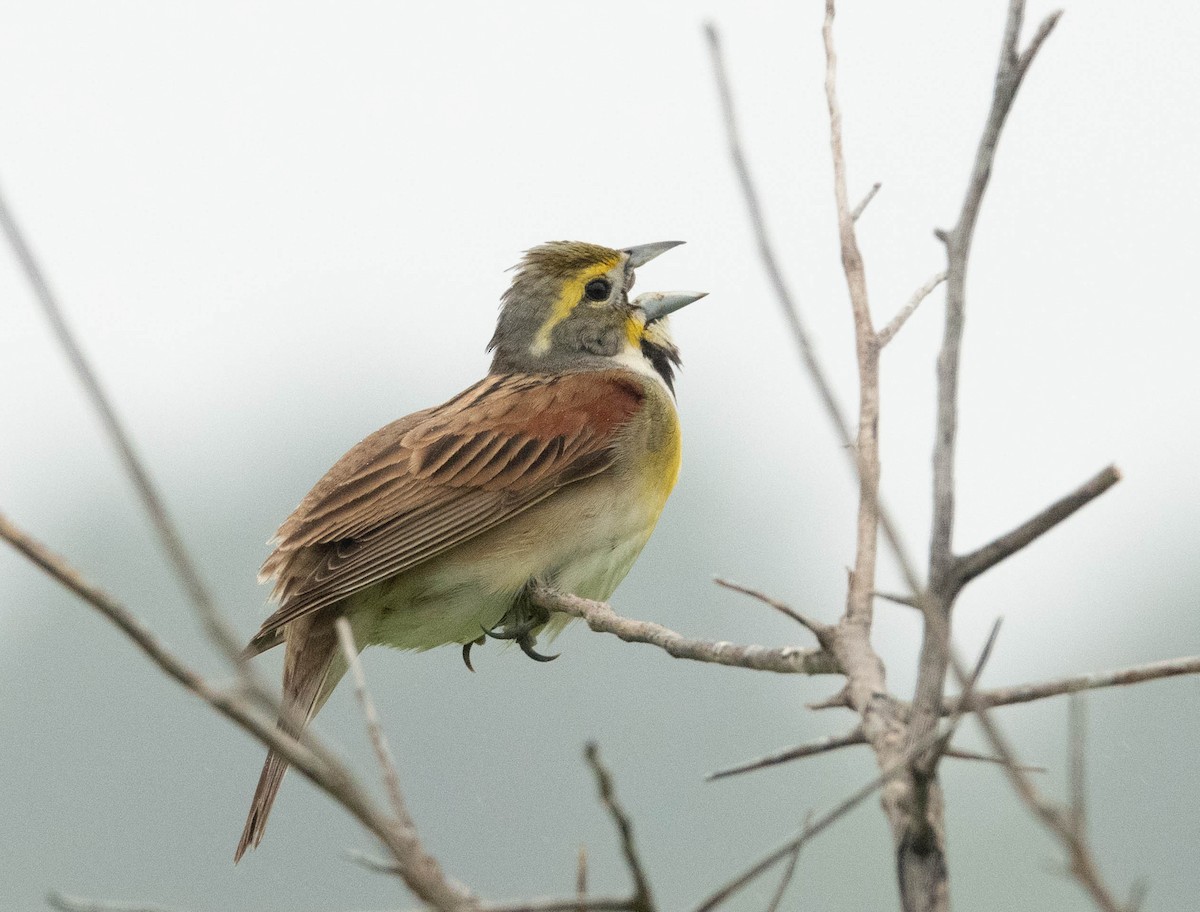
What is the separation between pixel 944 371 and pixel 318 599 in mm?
3698

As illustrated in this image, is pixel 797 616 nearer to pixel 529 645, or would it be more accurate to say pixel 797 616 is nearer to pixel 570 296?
pixel 529 645

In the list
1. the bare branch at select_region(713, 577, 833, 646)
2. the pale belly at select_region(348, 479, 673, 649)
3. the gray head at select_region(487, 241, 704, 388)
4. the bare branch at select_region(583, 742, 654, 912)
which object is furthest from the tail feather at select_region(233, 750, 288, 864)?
the bare branch at select_region(583, 742, 654, 912)

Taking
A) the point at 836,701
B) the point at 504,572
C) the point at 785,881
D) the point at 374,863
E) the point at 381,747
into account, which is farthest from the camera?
the point at 504,572

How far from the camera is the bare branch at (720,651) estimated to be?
2.51 meters

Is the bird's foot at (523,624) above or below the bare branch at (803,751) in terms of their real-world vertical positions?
below

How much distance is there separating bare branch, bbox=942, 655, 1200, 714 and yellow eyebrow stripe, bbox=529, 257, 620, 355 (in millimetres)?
4833

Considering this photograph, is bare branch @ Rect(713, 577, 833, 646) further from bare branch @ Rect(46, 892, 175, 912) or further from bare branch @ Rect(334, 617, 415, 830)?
bare branch @ Rect(46, 892, 175, 912)

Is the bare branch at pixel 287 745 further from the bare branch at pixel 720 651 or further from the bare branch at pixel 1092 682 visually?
the bare branch at pixel 720 651

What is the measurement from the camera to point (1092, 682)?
2.00m

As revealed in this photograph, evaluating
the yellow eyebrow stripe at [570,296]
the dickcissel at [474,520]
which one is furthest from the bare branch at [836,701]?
the yellow eyebrow stripe at [570,296]

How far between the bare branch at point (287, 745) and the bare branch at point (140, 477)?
59 millimetres

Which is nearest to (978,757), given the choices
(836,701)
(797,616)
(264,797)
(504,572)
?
(836,701)

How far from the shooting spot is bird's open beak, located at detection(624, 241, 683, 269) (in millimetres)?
7094

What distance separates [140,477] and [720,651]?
1.31m
